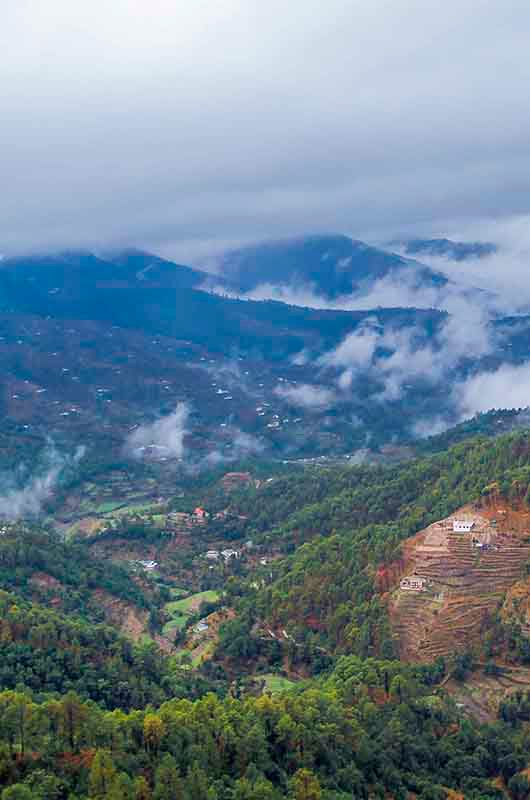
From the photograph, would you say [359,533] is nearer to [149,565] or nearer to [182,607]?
[182,607]

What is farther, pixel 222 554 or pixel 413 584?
pixel 222 554

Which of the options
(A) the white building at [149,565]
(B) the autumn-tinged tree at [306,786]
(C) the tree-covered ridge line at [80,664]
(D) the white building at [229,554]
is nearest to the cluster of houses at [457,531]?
(C) the tree-covered ridge line at [80,664]

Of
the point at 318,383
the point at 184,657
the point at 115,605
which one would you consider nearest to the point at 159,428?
the point at 318,383

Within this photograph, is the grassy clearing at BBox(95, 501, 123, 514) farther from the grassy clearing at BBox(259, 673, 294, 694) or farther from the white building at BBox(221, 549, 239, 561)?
the grassy clearing at BBox(259, 673, 294, 694)

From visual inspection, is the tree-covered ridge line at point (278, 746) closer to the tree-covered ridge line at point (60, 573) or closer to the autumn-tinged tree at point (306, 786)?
the autumn-tinged tree at point (306, 786)

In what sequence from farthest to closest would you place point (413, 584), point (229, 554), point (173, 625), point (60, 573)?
point (229, 554) → point (173, 625) → point (60, 573) → point (413, 584)

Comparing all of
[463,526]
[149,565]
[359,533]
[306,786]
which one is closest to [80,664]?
[306,786]

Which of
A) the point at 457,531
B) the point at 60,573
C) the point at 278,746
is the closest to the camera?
the point at 278,746
